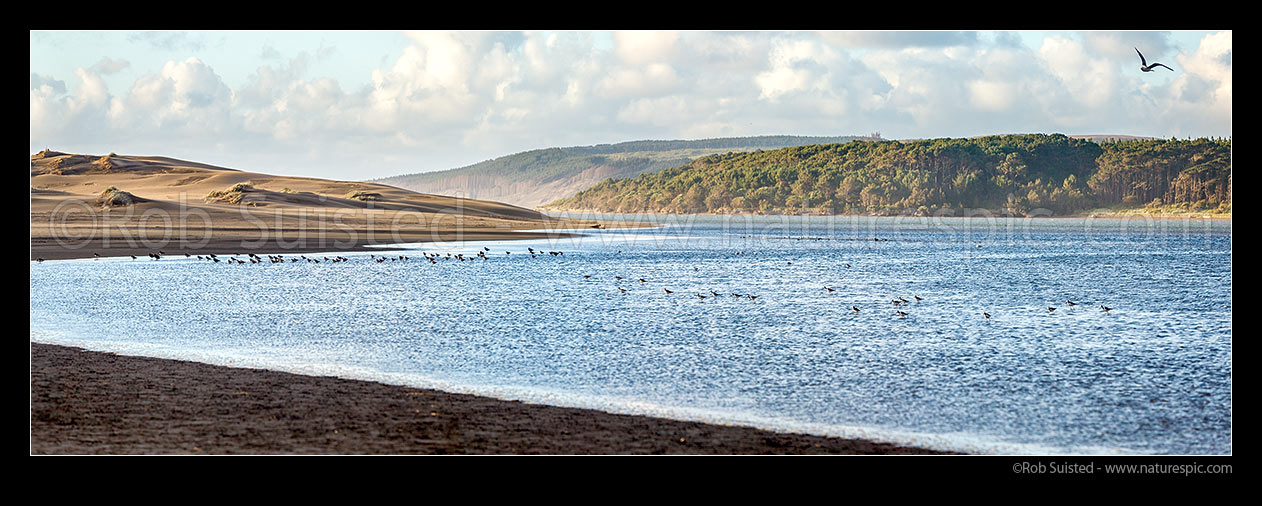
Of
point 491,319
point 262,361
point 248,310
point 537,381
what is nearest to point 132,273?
point 248,310

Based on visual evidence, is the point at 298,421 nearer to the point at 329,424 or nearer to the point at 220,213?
the point at 329,424

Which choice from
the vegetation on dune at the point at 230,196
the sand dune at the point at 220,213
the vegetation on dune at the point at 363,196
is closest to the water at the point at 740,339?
the sand dune at the point at 220,213

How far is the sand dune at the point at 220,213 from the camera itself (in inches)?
1815

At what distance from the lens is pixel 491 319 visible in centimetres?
2178

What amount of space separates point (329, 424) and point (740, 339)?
10080mm

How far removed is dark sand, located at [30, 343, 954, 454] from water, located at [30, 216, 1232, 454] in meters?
0.83

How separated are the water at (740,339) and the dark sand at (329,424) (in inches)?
32.6

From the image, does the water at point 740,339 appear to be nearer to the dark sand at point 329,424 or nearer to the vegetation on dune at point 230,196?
the dark sand at point 329,424

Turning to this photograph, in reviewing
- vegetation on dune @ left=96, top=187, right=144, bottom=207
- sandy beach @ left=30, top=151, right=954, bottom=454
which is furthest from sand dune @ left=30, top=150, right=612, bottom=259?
sandy beach @ left=30, top=151, right=954, bottom=454

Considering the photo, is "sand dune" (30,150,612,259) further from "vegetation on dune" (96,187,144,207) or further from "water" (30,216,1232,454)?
"water" (30,216,1232,454)

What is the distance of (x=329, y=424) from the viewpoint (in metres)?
10.3

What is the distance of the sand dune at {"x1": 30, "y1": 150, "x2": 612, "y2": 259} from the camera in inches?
1815
